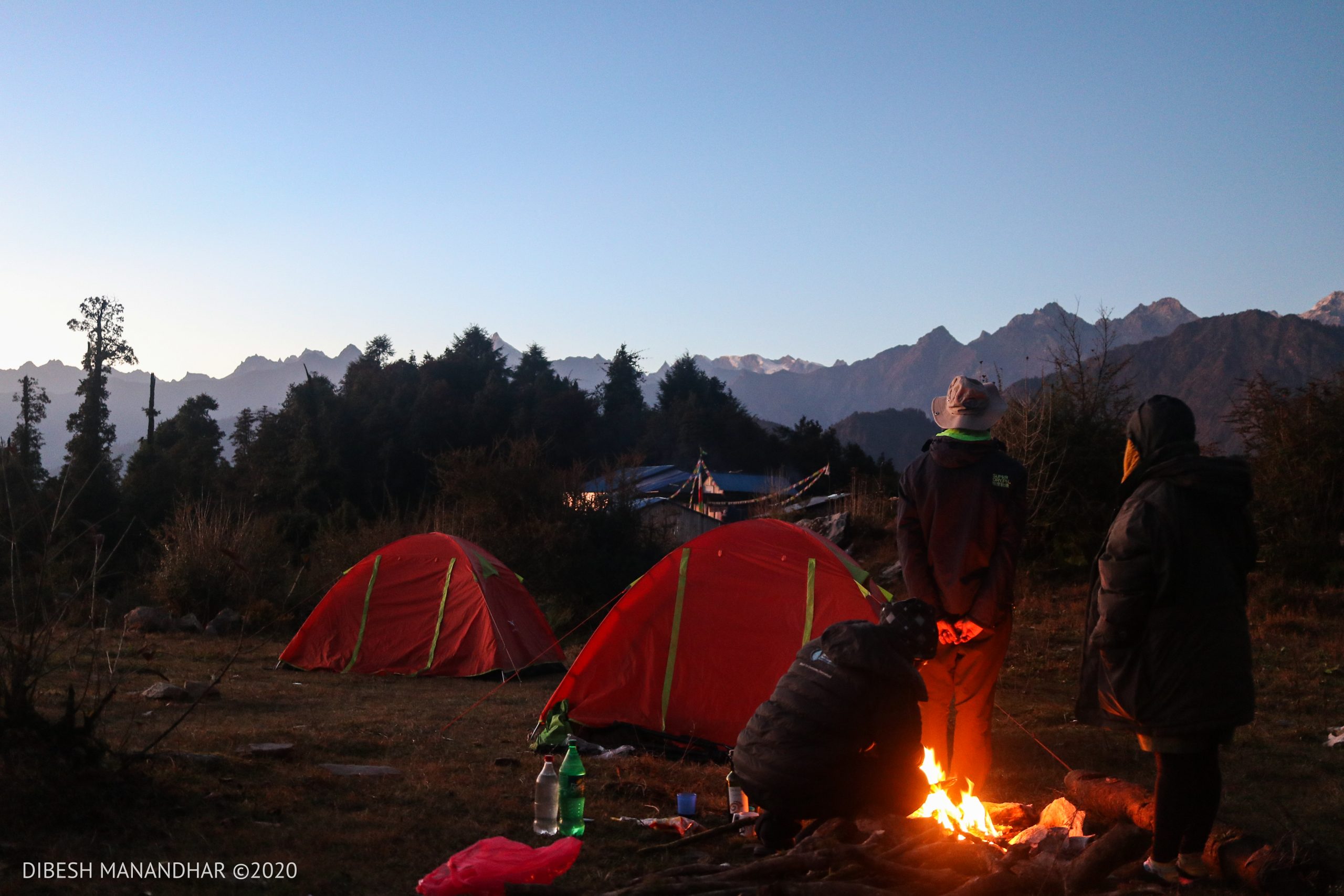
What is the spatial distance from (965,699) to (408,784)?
3102mm

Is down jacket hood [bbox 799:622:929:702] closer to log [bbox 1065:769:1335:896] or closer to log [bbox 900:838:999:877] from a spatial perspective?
log [bbox 900:838:999:877]

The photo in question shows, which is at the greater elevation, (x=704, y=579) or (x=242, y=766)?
(x=704, y=579)

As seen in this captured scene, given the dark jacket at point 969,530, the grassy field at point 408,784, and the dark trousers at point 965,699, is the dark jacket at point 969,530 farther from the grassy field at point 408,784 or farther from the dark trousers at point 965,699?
the grassy field at point 408,784

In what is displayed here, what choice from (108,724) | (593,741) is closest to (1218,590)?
(593,741)

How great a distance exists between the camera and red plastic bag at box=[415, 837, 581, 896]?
374 centimetres

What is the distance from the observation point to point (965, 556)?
15.3 ft

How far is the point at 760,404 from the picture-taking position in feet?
436

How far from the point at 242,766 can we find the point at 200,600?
12.5 metres

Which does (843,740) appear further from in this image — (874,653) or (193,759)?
(193,759)

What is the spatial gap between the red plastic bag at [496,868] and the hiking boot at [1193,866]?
2411 mm

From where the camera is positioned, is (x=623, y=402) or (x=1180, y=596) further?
(x=623, y=402)

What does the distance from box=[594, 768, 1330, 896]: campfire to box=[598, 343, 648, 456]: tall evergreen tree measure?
130ft

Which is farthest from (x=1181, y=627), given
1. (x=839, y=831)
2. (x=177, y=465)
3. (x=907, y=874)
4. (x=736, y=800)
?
(x=177, y=465)

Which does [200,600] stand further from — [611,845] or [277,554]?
[611,845]
